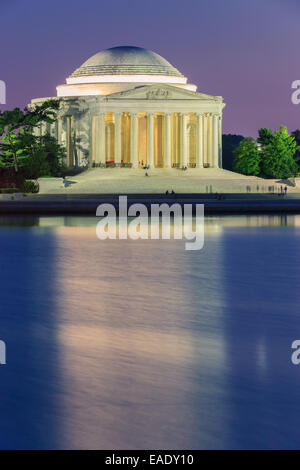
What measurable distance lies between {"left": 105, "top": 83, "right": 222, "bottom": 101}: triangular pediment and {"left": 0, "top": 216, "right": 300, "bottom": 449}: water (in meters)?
85.7

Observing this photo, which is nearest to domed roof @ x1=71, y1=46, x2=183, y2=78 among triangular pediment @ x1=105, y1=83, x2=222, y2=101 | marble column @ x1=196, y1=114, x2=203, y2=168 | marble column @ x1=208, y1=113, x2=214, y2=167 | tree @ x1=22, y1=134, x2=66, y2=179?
triangular pediment @ x1=105, y1=83, x2=222, y2=101

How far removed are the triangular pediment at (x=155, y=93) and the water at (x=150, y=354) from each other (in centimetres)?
8572

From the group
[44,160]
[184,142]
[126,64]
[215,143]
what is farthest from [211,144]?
[44,160]

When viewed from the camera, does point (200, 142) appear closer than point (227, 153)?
Yes

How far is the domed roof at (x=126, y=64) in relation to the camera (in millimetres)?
127375

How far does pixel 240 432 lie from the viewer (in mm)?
12281

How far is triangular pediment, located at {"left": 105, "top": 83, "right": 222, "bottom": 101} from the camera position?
388 ft

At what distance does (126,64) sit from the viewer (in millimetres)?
128250

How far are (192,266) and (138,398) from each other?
1912cm

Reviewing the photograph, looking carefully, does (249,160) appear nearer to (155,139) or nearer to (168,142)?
(168,142)

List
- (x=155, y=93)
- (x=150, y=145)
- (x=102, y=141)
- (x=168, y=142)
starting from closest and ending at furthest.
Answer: (x=155, y=93) → (x=150, y=145) → (x=168, y=142) → (x=102, y=141)

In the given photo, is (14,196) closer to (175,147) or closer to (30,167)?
(30,167)

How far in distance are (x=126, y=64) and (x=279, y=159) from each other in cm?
2681
